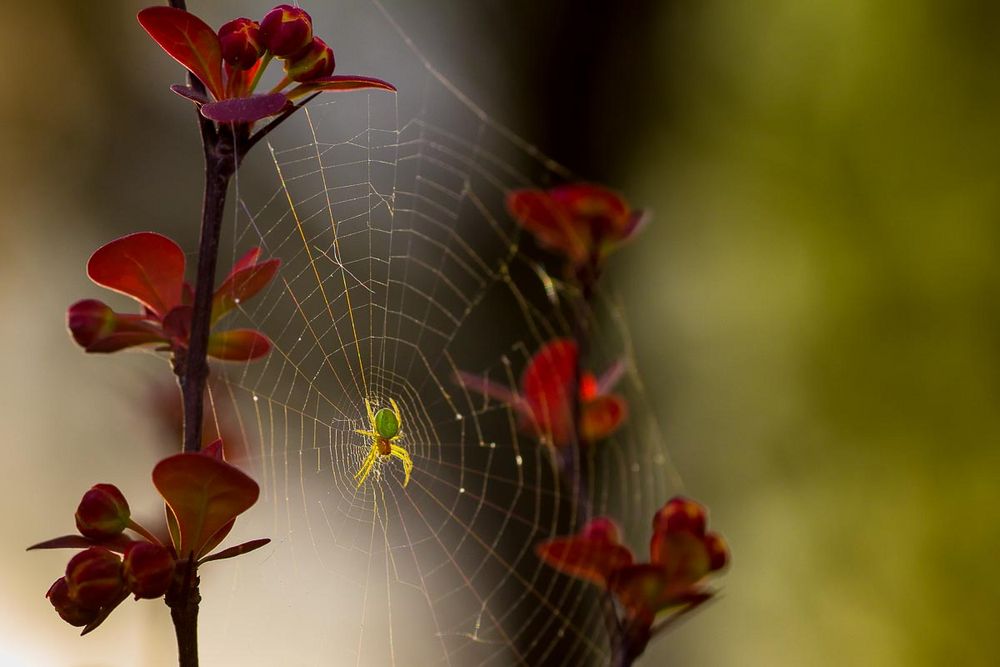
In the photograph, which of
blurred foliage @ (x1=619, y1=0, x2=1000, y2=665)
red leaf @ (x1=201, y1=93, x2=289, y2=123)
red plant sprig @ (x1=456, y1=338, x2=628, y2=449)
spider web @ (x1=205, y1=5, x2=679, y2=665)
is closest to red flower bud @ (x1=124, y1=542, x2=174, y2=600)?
red leaf @ (x1=201, y1=93, x2=289, y2=123)

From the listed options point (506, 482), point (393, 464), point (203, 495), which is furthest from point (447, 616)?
point (203, 495)

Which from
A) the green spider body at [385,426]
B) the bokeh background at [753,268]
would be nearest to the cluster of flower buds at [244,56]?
the green spider body at [385,426]

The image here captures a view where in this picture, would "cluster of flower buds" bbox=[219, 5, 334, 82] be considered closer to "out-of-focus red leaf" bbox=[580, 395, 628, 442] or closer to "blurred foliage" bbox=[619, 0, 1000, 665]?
"out-of-focus red leaf" bbox=[580, 395, 628, 442]

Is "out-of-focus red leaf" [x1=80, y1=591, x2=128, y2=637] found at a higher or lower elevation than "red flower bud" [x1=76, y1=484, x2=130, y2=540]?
lower

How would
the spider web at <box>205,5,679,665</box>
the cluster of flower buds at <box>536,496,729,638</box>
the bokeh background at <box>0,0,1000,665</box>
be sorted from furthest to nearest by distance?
the bokeh background at <box>0,0,1000,665</box>
the spider web at <box>205,5,679,665</box>
the cluster of flower buds at <box>536,496,729,638</box>

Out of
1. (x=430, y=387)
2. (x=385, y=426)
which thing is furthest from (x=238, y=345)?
(x=430, y=387)

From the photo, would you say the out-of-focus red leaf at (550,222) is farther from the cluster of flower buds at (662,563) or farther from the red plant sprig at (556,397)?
the cluster of flower buds at (662,563)
